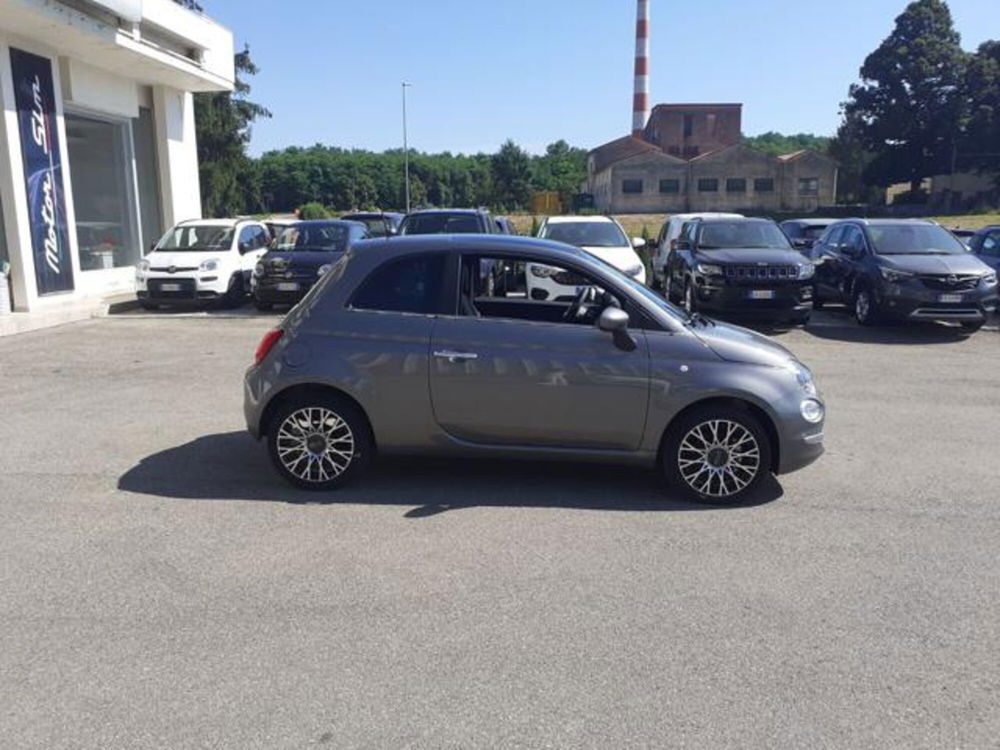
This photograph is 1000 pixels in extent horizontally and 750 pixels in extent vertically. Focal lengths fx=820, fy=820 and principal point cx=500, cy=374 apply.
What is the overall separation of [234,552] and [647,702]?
2428 millimetres

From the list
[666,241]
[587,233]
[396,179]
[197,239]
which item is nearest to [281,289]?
[197,239]

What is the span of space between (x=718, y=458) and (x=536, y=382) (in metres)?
1.25

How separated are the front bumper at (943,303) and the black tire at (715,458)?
8.70 meters

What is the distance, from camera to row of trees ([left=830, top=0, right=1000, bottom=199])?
226 ft

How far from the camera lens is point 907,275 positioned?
12500 millimetres

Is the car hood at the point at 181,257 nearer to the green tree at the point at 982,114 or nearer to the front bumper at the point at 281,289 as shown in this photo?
the front bumper at the point at 281,289

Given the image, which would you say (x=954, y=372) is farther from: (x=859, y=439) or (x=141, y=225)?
(x=141, y=225)

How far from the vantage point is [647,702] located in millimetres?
3113

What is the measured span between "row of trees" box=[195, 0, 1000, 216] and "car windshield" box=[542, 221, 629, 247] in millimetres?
21450

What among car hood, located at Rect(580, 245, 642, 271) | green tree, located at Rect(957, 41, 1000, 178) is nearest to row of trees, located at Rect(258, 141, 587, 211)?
green tree, located at Rect(957, 41, 1000, 178)

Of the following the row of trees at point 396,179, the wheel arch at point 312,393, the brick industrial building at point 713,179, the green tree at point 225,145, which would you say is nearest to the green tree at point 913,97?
the brick industrial building at point 713,179

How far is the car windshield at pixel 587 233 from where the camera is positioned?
14.6 m

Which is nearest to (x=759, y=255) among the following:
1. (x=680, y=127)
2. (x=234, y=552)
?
(x=234, y=552)

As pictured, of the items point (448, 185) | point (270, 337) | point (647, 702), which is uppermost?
point (448, 185)
